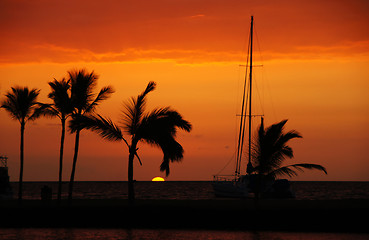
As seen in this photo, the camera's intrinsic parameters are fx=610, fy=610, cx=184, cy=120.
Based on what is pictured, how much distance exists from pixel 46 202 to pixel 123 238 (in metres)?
11.2

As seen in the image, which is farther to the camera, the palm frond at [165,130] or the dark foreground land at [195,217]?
the palm frond at [165,130]

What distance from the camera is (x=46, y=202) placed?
126 ft

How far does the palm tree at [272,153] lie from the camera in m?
32.3

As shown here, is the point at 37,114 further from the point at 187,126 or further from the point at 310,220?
the point at 310,220

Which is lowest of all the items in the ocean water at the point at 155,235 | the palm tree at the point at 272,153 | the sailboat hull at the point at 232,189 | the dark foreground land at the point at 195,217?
the sailboat hull at the point at 232,189

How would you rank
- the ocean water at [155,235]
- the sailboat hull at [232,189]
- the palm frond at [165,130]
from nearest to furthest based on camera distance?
the ocean water at [155,235]
the palm frond at [165,130]
the sailboat hull at [232,189]

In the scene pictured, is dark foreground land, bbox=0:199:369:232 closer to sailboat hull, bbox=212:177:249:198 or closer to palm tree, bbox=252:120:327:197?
palm tree, bbox=252:120:327:197

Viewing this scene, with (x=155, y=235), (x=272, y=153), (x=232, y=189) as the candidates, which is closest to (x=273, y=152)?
(x=272, y=153)

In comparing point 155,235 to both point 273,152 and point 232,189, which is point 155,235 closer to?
point 273,152

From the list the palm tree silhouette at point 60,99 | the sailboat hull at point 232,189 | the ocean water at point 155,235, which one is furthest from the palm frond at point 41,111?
the sailboat hull at point 232,189

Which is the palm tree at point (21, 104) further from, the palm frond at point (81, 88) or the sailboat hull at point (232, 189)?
the sailboat hull at point (232, 189)

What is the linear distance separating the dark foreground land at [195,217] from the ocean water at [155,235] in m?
0.69

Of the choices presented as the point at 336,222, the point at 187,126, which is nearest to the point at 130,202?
the point at 187,126

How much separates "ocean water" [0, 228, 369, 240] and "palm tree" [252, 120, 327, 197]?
11.9 feet
